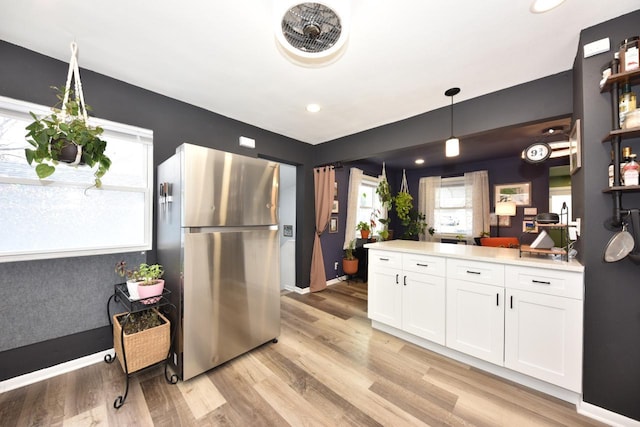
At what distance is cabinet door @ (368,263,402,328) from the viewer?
2535 millimetres

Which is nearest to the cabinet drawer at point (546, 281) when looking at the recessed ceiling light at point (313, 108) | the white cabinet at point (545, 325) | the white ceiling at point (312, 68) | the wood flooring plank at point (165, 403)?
the white cabinet at point (545, 325)

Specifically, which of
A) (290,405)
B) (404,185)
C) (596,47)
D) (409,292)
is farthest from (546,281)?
(404,185)

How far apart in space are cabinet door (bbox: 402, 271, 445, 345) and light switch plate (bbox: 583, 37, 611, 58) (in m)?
1.92

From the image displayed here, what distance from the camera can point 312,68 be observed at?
6.41 feet

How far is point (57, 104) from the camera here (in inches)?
69.7

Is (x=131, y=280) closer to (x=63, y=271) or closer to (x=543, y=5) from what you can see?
(x=63, y=271)

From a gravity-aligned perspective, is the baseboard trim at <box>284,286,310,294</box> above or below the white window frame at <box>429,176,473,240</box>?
below

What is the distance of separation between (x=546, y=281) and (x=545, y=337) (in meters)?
0.41

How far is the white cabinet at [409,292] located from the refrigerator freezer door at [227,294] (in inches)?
45.2

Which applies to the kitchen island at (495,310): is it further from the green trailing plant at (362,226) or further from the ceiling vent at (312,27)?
the green trailing plant at (362,226)

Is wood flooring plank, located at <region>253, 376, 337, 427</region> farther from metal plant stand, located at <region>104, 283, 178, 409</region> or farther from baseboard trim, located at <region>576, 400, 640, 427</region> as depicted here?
baseboard trim, located at <region>576, 400, 640, 427</region>

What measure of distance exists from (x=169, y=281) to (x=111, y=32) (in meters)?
1.87

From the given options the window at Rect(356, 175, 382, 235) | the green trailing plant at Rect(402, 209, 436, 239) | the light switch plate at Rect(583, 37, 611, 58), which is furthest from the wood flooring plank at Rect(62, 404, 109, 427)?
the green trailing plant at Rect(402, 209, 436, 239)

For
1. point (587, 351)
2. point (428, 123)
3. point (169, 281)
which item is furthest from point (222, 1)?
point (587, 351)
